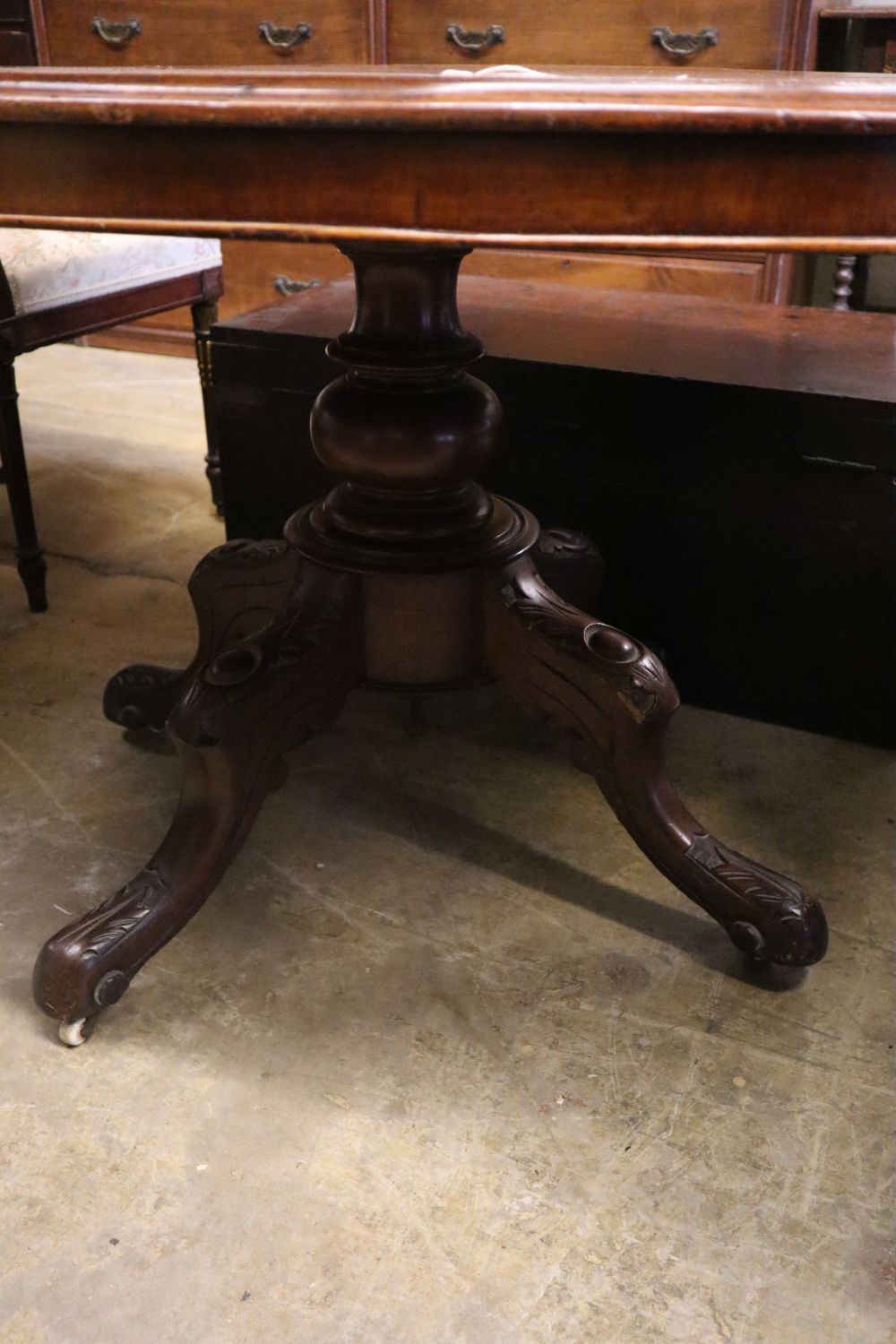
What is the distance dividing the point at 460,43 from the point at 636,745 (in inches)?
66.6

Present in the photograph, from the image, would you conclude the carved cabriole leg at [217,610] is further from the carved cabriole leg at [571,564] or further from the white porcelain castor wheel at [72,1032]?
the white porcelain castor wheel at [72,1032]

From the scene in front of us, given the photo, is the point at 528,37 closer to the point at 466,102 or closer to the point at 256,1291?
the point at 466,102

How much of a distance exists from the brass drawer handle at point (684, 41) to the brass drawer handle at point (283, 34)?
2.28 feet

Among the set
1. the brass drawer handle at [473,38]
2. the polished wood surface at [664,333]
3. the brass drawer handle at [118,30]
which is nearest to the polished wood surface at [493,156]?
the polished wood surface at [664,333]

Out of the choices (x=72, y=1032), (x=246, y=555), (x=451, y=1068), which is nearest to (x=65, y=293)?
(x=246, y=555)

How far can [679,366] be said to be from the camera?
4.50 ft

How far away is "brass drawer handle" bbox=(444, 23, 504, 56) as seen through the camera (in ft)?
7.27

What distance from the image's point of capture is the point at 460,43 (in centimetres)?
225

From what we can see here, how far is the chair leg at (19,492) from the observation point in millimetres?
1557

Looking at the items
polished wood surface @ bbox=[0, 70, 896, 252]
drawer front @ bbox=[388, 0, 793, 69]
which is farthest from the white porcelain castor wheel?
drawer front @ bbox=[388, 0, 793, 69]

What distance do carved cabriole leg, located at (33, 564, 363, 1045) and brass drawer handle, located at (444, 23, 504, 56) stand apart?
1501 millimetres

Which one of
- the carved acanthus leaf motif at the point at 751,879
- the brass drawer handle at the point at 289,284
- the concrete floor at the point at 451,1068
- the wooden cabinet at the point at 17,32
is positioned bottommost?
the concrete floor at the point at 451,1068

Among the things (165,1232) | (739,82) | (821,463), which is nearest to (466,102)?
(739,82)

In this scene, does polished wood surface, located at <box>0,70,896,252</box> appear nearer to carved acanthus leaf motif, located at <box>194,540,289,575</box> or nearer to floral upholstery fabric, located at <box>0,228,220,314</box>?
carved acanthus leaf motif, located at <box>194,540,289,575</box>
